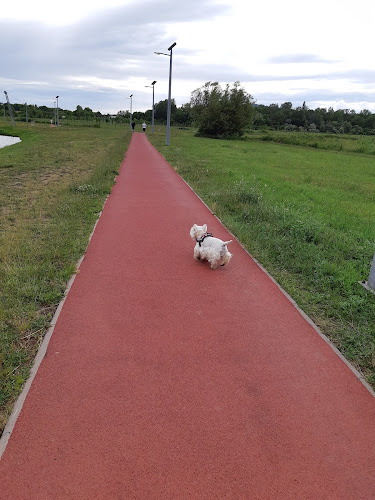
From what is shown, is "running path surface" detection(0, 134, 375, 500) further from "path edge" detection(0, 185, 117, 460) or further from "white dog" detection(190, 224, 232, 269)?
"white dog" detection(190, 224, 232, 269)

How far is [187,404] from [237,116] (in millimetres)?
46720

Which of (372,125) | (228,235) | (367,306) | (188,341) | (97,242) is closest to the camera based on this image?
(188,341)

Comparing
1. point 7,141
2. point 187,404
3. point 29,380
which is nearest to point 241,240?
point 187,404

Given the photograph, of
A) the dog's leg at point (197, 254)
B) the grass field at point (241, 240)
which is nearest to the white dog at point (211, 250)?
the dog's leg at point (197, 254)

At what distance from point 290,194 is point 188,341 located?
939 centimetres

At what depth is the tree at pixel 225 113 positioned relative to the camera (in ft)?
149

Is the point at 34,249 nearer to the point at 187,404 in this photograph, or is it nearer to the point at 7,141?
the point at 187,404

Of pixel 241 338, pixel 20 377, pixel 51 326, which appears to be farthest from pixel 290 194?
pixel 20 377

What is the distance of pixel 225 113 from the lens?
150 ft

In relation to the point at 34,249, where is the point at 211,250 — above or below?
above

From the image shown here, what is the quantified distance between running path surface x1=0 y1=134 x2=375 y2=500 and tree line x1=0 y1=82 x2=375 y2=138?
4436cm

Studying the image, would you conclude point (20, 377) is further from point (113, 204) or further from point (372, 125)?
point (372, 125)

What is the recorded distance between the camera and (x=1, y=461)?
2.55m

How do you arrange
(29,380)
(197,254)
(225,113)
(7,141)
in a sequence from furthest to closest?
(225,113) < (7,141) < (197,254) < (29,380)
